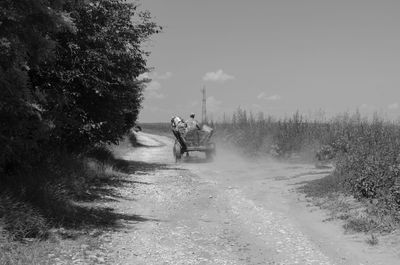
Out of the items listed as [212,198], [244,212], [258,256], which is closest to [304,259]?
[258,256]

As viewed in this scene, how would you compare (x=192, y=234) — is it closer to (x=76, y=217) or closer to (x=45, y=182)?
(x=76, y=217)

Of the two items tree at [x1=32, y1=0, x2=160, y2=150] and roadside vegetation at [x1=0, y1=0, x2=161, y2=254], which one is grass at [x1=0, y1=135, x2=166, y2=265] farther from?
tree at [x1=32, y1=0, x2=160, y2=150]

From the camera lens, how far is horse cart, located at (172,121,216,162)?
2445cm

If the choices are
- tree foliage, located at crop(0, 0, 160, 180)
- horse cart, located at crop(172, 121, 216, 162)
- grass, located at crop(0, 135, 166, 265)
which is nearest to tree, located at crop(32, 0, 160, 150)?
tree foliage, located at crop(0, 0, 160, 180)

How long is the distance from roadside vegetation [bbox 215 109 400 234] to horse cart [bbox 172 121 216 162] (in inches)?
101

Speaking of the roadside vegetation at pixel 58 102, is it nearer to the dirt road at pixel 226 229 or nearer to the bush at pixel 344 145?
the dirt road at pixel 226 229

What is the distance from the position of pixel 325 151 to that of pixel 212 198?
8805 mm

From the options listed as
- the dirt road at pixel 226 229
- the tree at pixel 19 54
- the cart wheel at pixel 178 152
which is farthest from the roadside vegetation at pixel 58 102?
the cart wheel at pixel 178 152

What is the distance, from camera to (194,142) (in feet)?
81.2

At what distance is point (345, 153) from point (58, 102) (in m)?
9.34

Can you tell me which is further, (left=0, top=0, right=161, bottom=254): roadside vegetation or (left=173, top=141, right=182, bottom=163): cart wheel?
(left=173, top=141, right=182, bottom=163): cart wheel

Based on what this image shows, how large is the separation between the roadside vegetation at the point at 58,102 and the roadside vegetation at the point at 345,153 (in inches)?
189

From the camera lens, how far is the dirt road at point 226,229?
7637 millimetres

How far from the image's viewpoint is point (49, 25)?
317 inches
